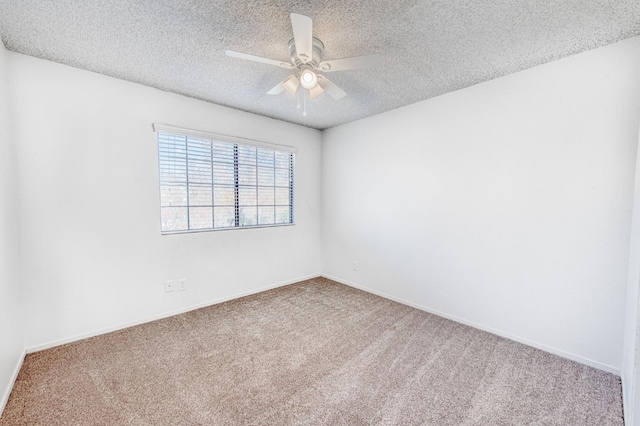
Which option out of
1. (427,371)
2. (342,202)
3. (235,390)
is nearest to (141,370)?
(235,390)

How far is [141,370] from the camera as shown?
1962 millimetres

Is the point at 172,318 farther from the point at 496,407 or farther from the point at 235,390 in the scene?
the point at 496,407

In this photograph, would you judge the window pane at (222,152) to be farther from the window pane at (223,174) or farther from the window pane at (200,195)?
the window pane at (200,195)

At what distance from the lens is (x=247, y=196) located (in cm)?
350

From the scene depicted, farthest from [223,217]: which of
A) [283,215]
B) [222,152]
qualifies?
[283,215]

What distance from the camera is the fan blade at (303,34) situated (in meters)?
1.38

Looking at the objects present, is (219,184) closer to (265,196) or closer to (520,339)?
(265,196)

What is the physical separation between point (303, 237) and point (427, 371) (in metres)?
2.53

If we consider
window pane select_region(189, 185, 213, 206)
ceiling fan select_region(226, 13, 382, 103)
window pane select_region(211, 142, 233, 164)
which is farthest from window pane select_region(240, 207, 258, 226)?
ceiling fan select_region(226, 13, 382, 103)

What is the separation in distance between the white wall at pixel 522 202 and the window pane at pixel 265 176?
1434mm

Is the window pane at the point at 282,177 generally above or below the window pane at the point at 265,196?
above

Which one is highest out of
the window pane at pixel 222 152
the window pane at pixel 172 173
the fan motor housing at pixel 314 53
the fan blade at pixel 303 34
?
the fan motor housing at pixel 314 53

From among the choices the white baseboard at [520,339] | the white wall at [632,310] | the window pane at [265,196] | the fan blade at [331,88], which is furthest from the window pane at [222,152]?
the white wall at [632,310]

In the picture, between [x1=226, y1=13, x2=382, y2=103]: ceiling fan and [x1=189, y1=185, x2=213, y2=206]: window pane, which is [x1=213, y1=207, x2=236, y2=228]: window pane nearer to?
[x1=189, y1=185, x2=213, y2=206]: window pane
